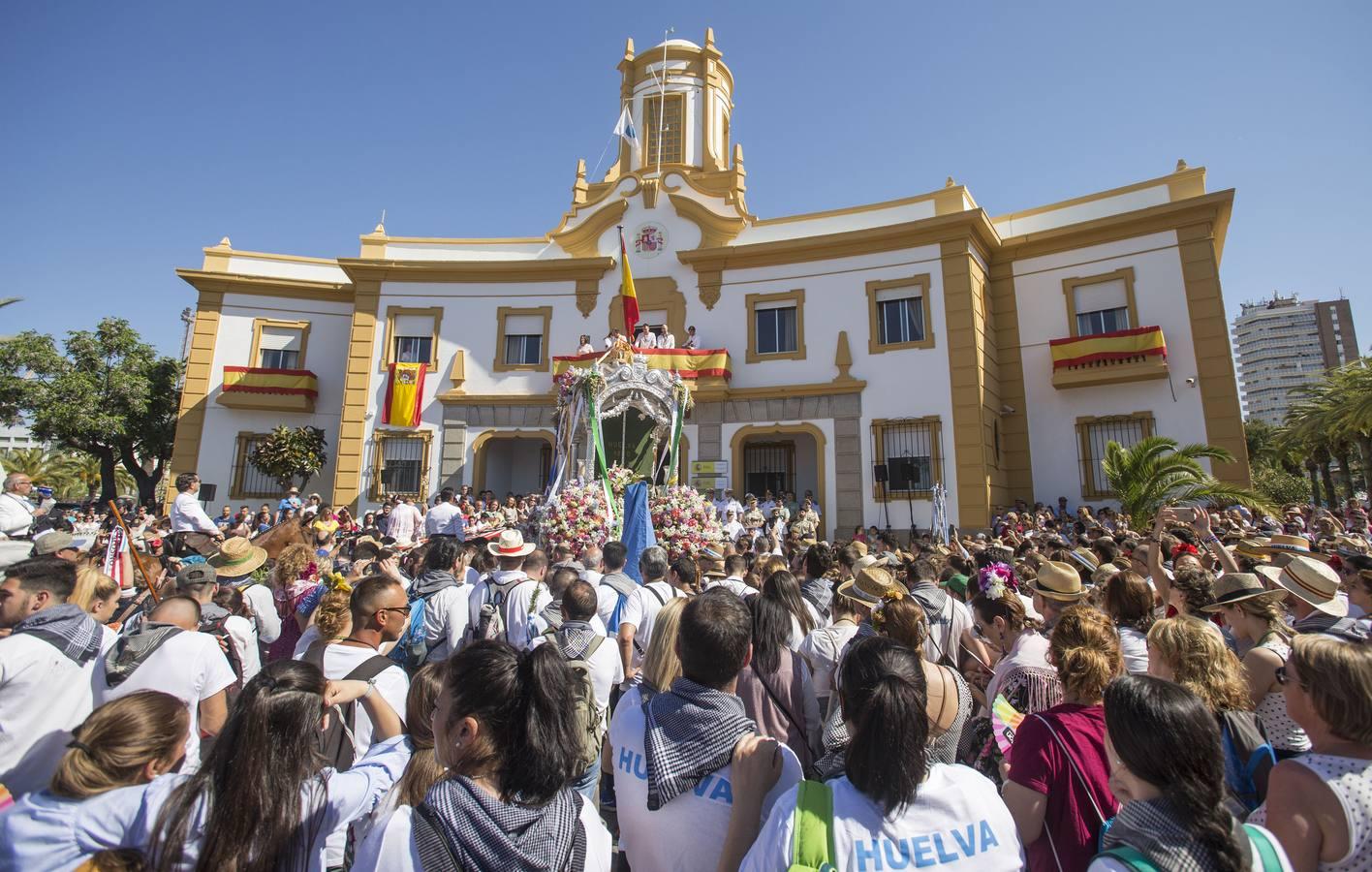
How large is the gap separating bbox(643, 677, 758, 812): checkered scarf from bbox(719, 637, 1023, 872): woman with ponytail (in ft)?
0.76

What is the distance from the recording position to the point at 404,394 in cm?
2158

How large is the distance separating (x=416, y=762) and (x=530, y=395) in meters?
19.7

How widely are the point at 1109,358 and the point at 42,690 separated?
19691 millimetres

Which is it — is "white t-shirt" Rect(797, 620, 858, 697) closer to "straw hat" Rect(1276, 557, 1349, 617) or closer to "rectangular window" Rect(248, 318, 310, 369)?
"straw hat" Rect(1276, 557, 1349, 617)

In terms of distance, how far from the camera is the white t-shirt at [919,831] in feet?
6.45

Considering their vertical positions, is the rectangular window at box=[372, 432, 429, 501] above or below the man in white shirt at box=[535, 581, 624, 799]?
above

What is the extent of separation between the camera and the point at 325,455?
22.2m

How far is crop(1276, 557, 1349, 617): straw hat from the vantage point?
426 centimetres

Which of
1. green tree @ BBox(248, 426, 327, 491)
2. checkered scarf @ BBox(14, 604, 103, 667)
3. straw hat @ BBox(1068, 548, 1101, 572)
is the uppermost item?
green tree @ BBox(248, 426, 327, 491)

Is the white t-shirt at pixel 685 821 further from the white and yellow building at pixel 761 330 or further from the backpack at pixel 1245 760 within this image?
the white and yellow building at pixel 761 330

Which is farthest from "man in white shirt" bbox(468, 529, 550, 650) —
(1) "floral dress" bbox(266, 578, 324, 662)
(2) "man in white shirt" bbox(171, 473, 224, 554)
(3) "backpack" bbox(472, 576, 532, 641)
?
(2) "man in white shirt" bbox(171, 473, 224, 554)

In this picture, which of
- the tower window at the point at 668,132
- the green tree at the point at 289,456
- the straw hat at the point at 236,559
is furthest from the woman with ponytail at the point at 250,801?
the tower window at the point at 668,132

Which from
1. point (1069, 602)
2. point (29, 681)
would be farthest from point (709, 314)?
point (29, 681)

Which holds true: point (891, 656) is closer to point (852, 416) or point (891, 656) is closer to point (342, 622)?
point (342, 622)
